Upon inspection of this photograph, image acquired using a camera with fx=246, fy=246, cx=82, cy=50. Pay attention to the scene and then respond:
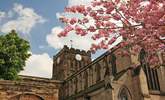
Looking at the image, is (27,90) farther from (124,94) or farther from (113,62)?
(113,62)

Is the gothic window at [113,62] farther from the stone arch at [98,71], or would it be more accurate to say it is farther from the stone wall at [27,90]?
the stone wall at [27,90]

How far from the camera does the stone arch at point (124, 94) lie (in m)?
29.0

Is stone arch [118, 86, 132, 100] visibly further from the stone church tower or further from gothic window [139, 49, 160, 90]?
the stone church tower

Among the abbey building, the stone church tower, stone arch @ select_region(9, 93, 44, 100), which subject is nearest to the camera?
stone arch @ select_region(9, 93, 44, 100)

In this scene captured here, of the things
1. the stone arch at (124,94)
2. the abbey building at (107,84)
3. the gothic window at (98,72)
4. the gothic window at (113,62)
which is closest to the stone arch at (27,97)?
the abbey building at (107,84)

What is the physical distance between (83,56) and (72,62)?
11.9 ft

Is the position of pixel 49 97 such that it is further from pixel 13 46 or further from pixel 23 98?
pixel 13 46

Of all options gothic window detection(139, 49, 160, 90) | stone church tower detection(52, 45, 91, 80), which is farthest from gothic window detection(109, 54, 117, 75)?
stone church tower detection(52, 45, 91, 80)

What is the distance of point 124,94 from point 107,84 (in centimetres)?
256

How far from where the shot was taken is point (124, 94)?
29453 millimetres

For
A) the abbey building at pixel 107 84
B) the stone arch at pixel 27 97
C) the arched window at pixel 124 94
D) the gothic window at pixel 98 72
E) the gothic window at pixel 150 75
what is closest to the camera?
the stone arch at pixel 27 97

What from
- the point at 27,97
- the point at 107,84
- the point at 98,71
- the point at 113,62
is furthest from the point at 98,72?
the point at 27,97

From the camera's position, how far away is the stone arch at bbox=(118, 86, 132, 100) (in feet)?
95.3

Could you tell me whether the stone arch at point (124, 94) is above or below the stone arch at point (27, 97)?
above
